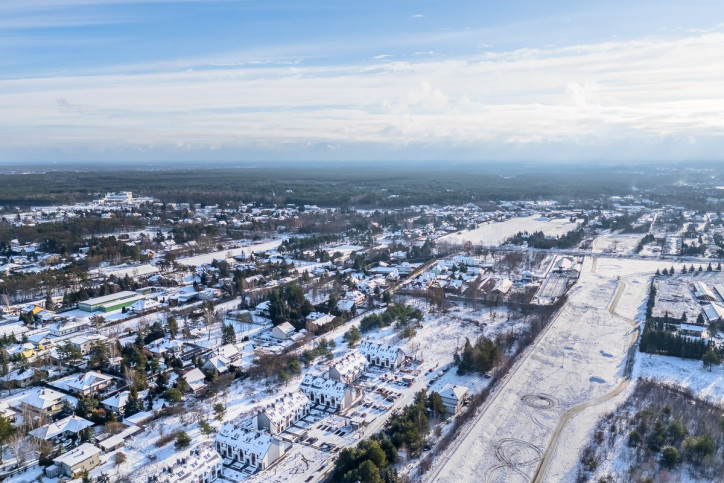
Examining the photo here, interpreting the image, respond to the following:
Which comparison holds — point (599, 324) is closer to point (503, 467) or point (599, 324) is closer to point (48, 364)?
point (503, 467)

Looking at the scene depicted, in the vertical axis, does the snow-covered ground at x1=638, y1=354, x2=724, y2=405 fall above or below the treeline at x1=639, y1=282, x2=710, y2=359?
below

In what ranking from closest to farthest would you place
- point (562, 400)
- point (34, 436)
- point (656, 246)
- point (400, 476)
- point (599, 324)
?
1. point (400, 476)
2. point (34, 436)
3. point (562, 400)
4. point (599, 324)
5. point (656, 246)

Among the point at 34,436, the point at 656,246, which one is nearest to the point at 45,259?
the point at 34,436

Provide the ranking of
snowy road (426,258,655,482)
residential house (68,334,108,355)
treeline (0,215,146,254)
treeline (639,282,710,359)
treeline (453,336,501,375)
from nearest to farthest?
snowy road (426,258,655,482) < treeline (453,336,501,375) < treeline (639,282,710,359) < residential house (68,334,108,355) < treeline (0,215,146,254)

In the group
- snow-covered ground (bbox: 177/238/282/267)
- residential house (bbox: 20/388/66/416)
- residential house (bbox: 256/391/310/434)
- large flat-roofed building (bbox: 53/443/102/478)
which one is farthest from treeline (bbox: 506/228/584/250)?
large flat-roofed building (bbox: 53/443/102/478)

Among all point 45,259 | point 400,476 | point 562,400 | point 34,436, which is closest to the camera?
point 400,476

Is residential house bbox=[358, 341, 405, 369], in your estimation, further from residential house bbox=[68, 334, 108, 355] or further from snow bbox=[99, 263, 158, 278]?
snow bbox=[99, 263, 158, 278]

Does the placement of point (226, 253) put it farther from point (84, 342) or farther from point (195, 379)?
point (195, 379)

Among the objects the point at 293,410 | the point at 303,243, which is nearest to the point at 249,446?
the point at 293,410
